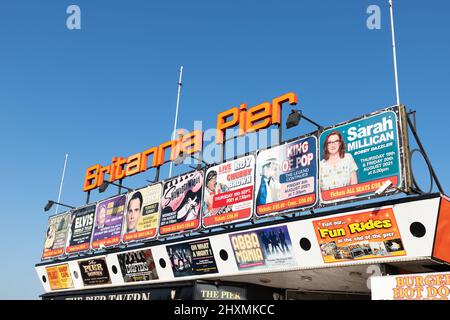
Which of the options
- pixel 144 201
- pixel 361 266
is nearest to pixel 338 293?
pixel 361 266

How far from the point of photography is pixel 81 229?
31.2 metres

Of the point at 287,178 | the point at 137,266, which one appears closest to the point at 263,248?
the point at 287,178

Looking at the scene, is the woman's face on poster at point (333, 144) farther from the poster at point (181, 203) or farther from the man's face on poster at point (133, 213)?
the man's face on poster at point (133, 213)

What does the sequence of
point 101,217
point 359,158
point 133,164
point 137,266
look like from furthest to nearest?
1. point 133,164
2. point 101,217
3. point 137,266
4. point 359,158

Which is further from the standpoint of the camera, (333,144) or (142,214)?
(142,214)

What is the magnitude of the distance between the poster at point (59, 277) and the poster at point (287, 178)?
17.1 meters

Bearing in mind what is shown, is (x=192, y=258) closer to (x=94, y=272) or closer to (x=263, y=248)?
(x=263, y=248)

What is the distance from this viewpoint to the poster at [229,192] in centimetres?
2150

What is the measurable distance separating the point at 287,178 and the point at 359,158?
3.51 meters

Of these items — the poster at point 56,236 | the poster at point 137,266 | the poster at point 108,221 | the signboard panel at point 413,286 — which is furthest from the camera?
the poster at point 56,236

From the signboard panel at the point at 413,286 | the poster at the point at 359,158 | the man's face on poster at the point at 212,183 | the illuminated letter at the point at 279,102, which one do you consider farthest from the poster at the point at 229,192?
the signboard panel at the point at 413,286

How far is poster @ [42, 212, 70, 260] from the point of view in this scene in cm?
3259

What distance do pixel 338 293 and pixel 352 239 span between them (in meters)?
7.81
